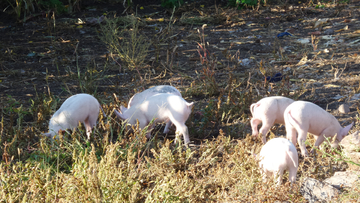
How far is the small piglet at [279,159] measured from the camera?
271cm

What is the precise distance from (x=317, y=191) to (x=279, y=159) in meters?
0.33

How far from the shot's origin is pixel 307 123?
337cm

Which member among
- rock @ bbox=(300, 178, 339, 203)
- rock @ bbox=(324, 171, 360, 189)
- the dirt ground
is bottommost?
the dirt ground

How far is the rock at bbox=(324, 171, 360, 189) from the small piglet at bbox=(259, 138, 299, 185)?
29cm

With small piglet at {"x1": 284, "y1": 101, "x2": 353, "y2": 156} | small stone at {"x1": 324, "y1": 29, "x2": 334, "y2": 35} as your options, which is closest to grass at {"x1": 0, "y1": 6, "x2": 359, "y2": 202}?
small piglet at {"x1": 284, "y1": 101, "x2": 353, "y2": 156}

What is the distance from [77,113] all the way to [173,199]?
1.56 m

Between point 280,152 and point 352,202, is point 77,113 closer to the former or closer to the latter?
point 280,152

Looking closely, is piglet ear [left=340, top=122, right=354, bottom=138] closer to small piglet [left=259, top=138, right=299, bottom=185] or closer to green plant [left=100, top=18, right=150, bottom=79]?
small piglet [left=259, top=138, right=299, bottom=185]

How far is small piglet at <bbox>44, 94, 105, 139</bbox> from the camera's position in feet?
11.7

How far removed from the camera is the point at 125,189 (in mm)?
2521

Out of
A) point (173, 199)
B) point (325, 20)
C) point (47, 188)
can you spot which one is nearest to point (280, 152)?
point (173, 199)

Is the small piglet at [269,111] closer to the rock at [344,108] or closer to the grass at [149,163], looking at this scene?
the grass at [149,163]

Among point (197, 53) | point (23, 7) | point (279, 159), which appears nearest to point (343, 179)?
point (279, 159)

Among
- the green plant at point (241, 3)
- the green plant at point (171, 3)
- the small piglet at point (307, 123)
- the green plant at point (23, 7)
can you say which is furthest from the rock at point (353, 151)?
the green plant at point (23, 7)
